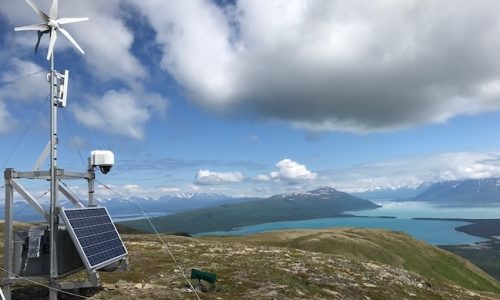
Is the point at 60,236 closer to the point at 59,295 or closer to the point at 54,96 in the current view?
the point at 59,295

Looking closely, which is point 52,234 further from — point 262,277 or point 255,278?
point 262,277

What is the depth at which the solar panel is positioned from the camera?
23953 millimetres

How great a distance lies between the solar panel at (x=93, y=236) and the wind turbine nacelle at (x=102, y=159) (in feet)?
9.33

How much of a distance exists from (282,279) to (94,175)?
18980 mm

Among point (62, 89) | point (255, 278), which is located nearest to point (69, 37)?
point (62, 89)

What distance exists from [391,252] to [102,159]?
11502cm

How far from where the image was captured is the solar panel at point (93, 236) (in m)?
24.0

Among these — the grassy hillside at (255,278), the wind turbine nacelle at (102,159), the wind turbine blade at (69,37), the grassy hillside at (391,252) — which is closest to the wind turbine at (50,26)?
the wind turbine blade at (69,37)

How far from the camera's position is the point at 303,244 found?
113 metres

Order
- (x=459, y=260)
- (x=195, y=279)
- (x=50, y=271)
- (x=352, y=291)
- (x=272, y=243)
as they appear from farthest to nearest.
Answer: (x=459, y=260), (x=272, y=243), (x=352, y=291), (x=195, y=279), (x=50, y=271)

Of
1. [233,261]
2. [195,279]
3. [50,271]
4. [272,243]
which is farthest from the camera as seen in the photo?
[272,243]

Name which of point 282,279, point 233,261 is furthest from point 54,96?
point 233,261

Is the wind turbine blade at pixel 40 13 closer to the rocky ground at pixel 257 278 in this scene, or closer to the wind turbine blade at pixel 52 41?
the wind turbine blade at pixel 52 41

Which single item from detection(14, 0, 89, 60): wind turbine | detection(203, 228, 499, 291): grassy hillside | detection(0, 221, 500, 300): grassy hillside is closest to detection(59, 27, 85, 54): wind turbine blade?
detection(14, 0, 89, 60): wind turbine
